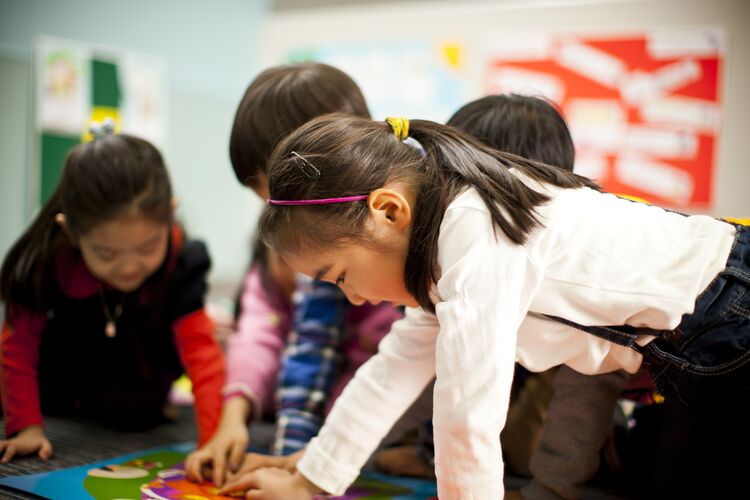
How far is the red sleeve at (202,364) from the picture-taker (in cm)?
98

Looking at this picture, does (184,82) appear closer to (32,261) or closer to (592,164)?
(592,164)

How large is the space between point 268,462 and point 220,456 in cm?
6

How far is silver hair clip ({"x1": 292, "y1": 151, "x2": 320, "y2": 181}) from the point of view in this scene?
0.67 m

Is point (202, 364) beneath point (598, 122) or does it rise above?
beneath

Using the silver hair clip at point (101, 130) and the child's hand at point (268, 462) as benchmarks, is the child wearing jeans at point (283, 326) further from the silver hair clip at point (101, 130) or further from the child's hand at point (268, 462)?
the silver hair clip at point (101, 130)

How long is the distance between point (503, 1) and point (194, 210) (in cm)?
132

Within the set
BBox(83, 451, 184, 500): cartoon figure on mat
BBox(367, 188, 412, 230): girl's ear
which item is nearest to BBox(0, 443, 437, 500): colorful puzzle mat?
BBox(83, 451, 184, 500): cartoon figure on mat

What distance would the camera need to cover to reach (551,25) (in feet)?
7.59

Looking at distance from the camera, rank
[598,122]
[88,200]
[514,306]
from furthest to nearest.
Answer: [598,122] < [88,200] < [514,306]

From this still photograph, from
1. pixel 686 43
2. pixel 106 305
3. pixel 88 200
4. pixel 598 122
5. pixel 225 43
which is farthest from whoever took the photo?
pixel 225 43

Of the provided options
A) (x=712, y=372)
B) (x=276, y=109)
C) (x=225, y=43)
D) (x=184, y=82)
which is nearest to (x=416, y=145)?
(x=276, y=109)

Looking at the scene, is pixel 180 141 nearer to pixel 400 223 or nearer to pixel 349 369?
pixel 349 369

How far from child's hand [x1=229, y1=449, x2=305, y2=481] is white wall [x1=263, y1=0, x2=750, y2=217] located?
5.67 ft

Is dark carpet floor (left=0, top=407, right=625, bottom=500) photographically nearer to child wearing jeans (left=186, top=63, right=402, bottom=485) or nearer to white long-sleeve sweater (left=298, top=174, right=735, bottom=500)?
child wearing jeans (left=186, top=63, right=402, bottom=485)
